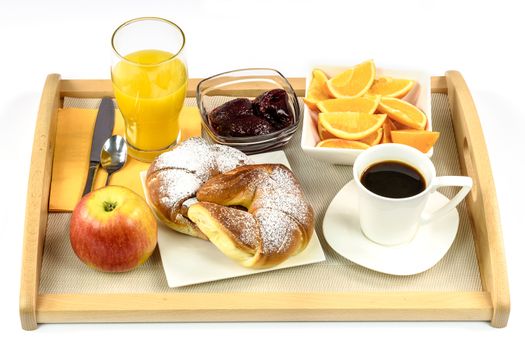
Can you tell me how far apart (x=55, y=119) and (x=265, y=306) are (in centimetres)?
74

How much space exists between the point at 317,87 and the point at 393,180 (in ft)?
1.31

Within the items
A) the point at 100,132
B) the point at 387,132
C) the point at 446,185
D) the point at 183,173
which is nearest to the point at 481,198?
the point at 446,185

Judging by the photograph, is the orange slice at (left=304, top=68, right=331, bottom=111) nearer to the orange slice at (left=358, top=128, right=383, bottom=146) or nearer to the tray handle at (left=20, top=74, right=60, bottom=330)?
the orange slice at (left=358, top=128, right=383, bottom=146)

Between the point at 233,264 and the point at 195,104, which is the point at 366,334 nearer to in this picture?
the point at 233,264

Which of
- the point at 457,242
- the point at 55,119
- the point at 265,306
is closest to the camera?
the point at 265,306

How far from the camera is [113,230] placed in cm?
212

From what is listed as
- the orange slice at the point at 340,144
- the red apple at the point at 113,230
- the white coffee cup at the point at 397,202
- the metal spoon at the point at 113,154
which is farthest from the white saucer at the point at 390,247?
the metal spoon at the point at 113,154

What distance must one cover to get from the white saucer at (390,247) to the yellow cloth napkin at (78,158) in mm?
433

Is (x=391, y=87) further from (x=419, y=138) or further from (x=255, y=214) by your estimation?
(x=255, y=214)

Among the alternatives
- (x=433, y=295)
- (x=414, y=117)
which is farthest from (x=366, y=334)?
(x=414, y=117)

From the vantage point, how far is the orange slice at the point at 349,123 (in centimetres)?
236

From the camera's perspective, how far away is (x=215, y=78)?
8.45ft

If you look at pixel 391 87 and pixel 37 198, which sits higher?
pixel 391 87

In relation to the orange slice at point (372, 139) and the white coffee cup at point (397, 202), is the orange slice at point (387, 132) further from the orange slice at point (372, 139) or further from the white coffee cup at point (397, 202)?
the white coffee cup at point (397, 202)
